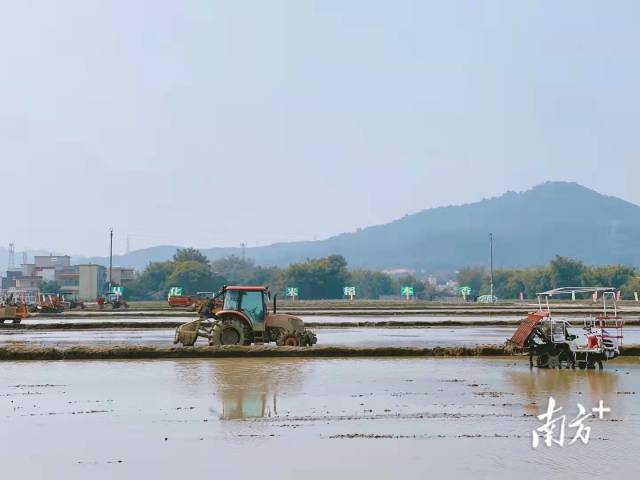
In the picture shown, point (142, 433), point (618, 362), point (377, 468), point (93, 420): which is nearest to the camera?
point (377, 468)

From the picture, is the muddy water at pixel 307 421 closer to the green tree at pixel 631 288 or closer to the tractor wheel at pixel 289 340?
the tractor wheel at pixel 289 340

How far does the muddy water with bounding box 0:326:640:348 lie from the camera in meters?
38.6

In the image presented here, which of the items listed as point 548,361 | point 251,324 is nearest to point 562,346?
point 548,361

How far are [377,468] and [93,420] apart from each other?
21.0 feet

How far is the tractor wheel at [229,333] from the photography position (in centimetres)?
3206

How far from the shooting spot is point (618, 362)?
28141 mm

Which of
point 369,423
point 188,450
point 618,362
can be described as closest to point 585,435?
point 369,423

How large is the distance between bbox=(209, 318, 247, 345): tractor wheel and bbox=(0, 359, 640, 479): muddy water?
16.3 feet

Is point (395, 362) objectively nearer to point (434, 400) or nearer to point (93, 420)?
point (434, 400)

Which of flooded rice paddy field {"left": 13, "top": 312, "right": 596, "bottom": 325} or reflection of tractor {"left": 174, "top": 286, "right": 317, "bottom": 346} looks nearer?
reflection of tractor {"left": 174, "top": 286, "right": 317, "bottom": 346}

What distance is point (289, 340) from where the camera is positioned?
106 feet

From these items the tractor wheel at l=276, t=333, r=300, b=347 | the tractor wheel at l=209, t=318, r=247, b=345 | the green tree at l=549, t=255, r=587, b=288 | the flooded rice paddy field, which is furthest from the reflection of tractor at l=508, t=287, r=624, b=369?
the green tree at l=549, t=255, r=587, b=288

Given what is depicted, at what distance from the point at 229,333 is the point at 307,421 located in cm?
1521

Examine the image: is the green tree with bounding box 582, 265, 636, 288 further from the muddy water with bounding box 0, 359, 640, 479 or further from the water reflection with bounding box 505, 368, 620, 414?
the water reflection with bounding box 505, 368, 620, 414
